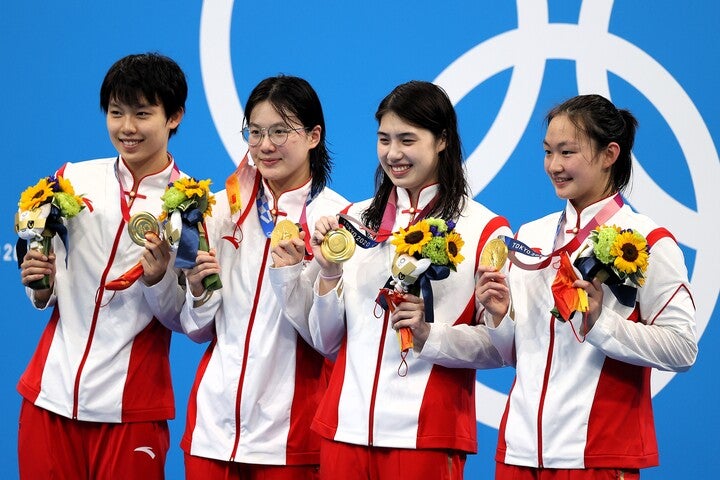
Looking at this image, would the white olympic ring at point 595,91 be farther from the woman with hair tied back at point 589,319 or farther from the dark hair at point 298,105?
the woman with hair tied back at point 589,319

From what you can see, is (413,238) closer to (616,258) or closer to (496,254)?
(496,254)

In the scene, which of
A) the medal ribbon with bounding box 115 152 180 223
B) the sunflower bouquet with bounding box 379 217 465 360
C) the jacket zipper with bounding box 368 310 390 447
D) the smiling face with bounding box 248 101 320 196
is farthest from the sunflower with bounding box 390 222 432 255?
the medal ribbon with bounding box 115 152 180 223

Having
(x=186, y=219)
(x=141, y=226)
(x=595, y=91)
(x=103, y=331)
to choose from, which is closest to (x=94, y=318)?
(x=103, y=331)

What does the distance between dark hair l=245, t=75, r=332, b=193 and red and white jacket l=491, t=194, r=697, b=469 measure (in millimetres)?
881

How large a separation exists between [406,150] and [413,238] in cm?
35

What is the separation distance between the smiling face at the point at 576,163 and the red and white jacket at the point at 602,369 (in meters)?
0.12

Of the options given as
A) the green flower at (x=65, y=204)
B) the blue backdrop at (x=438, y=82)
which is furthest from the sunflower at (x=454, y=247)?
the blue backdrop at (x=438, y=82)

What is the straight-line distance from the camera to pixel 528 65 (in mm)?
4879

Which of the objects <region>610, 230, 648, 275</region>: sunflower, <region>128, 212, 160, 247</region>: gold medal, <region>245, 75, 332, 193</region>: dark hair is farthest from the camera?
<region>245, 75, 332, 193</region>: dark hair

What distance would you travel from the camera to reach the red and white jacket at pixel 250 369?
3.55 metres

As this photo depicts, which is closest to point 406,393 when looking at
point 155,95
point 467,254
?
point 467,254

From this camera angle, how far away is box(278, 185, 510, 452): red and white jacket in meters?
3.30

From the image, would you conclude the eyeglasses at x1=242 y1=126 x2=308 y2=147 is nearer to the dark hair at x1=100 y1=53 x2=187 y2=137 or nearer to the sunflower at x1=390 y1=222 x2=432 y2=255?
the dark hair at x1=100 y1=53 x2=187 y2=137

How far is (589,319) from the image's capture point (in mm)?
3146
